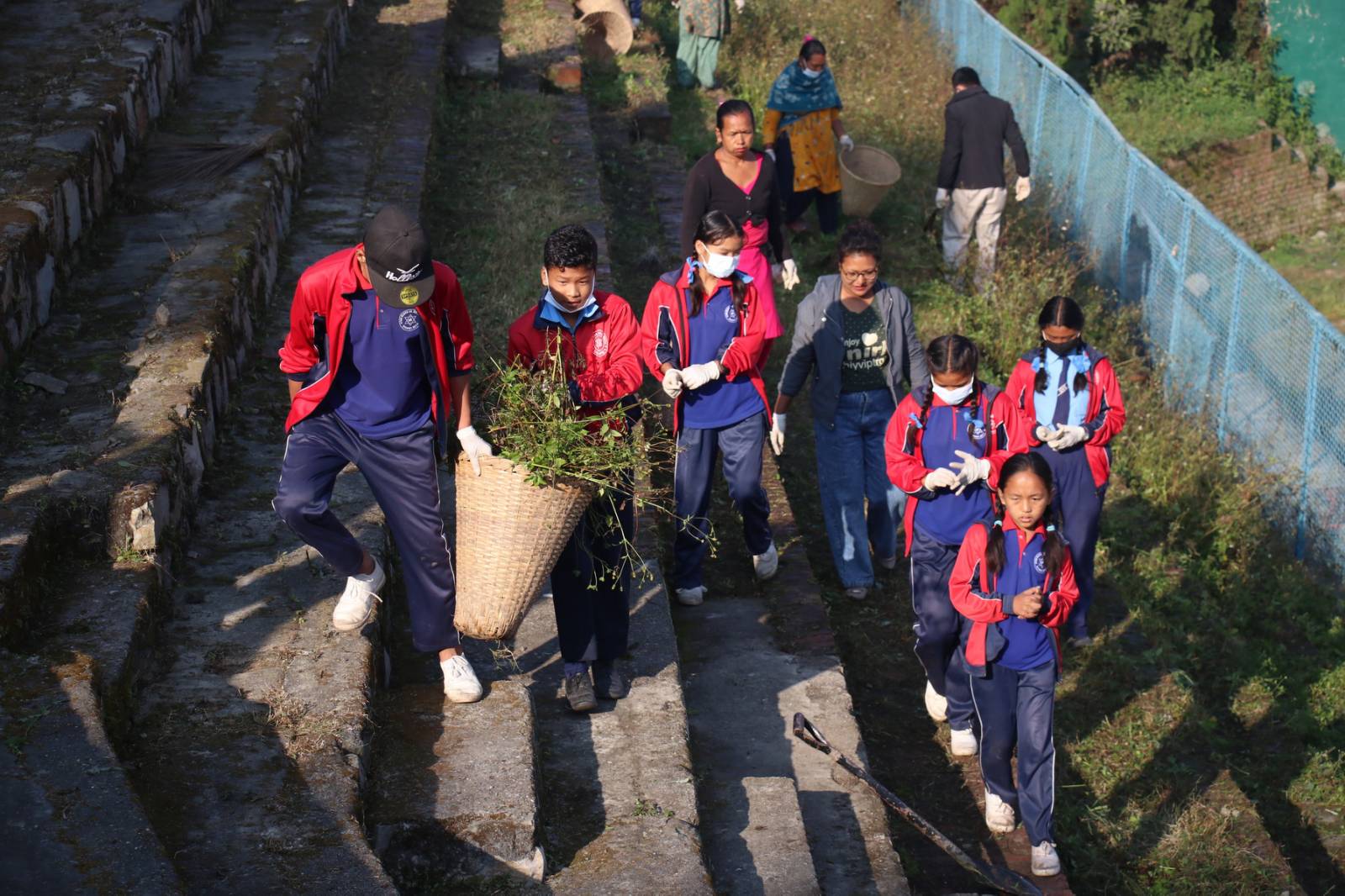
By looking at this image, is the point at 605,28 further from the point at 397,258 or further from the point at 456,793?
the point at 456,793

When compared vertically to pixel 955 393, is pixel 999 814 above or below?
below

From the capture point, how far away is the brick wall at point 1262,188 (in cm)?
1567

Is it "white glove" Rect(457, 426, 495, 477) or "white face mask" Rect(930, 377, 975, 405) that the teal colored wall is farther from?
"white glove" Rect(457, 426, 495, 477)

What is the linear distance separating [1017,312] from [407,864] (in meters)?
6.91

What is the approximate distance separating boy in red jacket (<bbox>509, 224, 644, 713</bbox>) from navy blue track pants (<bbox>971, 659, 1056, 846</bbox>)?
1.33 meters

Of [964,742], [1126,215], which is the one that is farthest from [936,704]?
[1126,215]

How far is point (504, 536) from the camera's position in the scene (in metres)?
4.26

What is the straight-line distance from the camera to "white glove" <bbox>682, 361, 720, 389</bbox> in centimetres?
549

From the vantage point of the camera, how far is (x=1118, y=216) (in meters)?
11.3

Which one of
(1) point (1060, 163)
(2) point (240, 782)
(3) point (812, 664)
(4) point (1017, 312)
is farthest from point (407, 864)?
(1) point (1060, 163)

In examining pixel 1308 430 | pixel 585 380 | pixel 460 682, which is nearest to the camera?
pixel 460 682

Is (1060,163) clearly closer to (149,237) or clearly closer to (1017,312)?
(1017,312)

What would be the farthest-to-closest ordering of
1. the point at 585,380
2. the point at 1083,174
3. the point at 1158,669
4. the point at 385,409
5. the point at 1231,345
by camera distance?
the point at 1083,174, the point at 1231,345, the point at 1158,669, the point at 585,380, the point at 385,409

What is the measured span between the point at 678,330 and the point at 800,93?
199 inches
